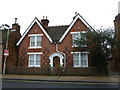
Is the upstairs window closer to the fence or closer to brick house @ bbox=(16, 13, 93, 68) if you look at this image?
brick house @ bbox=(16, 13, 93, 68)

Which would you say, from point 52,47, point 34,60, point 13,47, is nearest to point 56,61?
point 52,47

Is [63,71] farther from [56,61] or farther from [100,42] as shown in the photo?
[100,42]

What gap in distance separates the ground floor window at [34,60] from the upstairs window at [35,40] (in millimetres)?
1300

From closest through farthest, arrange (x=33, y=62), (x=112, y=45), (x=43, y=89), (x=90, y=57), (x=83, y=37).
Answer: (x=43, y=89), (x=112, y=45), (x=83, y=37), (x=90, y=57), (x=33, y=62)

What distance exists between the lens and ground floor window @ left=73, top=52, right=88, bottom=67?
1852cm

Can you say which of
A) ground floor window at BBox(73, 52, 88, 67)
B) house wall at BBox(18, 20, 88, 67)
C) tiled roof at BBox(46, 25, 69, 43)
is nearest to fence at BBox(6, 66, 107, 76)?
ground floor window at BBox(73, 52, 88, 67)

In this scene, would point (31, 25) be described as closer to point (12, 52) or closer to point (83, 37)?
point (12, 52)

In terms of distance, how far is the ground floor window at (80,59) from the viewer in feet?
60.7

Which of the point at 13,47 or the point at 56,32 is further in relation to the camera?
the point at 56,32

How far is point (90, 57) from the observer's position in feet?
58.4

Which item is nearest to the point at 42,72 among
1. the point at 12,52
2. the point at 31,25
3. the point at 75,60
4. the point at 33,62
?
the point at 33,62

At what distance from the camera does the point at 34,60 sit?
19.9m

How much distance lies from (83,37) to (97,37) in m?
1.77

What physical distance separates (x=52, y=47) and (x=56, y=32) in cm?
297
